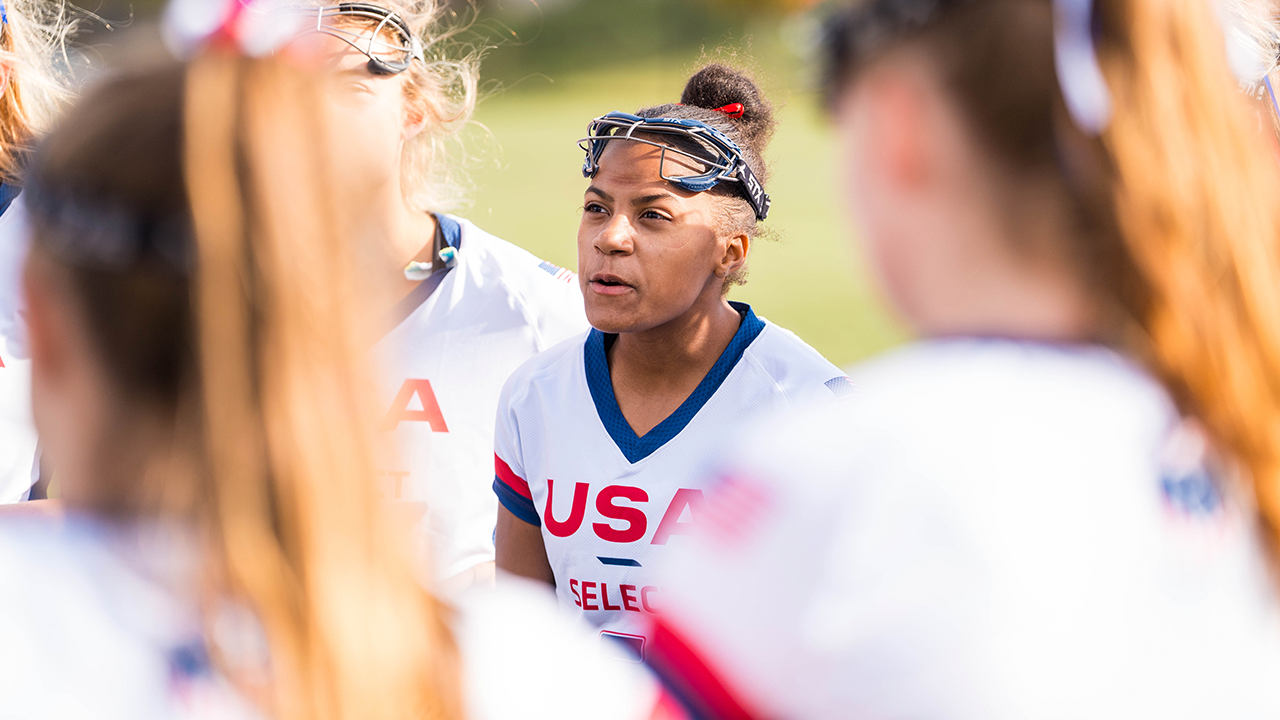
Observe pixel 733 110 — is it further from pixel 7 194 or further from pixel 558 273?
pixel 7 194

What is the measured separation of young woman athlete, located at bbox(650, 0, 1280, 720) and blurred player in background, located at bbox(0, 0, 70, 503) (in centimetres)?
243

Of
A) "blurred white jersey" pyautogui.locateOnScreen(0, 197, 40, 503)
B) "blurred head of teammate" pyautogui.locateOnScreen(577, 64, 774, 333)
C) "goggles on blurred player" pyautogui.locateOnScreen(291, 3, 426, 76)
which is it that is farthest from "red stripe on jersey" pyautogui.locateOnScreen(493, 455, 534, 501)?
"blurred white jersey" pyautogui.locateOnScreen(0, 197, 40, 503)

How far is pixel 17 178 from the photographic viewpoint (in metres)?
2.95

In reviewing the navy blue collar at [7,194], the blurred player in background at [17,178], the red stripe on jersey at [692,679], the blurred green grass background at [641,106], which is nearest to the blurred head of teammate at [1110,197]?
the blurred green grass background at [641,106]

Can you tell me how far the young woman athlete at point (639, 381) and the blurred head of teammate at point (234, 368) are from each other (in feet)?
5.07

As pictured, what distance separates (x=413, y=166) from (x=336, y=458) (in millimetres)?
2331

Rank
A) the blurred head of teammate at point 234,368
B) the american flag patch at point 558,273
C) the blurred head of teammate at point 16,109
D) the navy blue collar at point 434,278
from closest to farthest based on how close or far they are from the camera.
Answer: the blurred head of teammate at point 234,368 < the blurred head of teammate at point 16,109 < the navy blue collar at point 434,278 < the american flag patch at point 558,273

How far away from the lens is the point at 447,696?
94 centimetres

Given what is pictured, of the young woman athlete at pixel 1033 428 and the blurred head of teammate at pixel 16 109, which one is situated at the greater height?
the blurred head of teammate at pixel 16 109

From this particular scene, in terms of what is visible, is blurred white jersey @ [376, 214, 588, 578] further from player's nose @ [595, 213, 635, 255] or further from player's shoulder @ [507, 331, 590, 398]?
player's nose @ [595, 213, 635, 255]

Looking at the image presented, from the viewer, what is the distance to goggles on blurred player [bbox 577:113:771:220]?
8.52 ft

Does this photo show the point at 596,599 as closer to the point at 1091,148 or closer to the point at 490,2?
the point at 1091,148

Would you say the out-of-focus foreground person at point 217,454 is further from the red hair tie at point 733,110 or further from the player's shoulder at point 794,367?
the red hair tie at point 733,110

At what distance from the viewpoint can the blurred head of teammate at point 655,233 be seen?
253 centimetres
